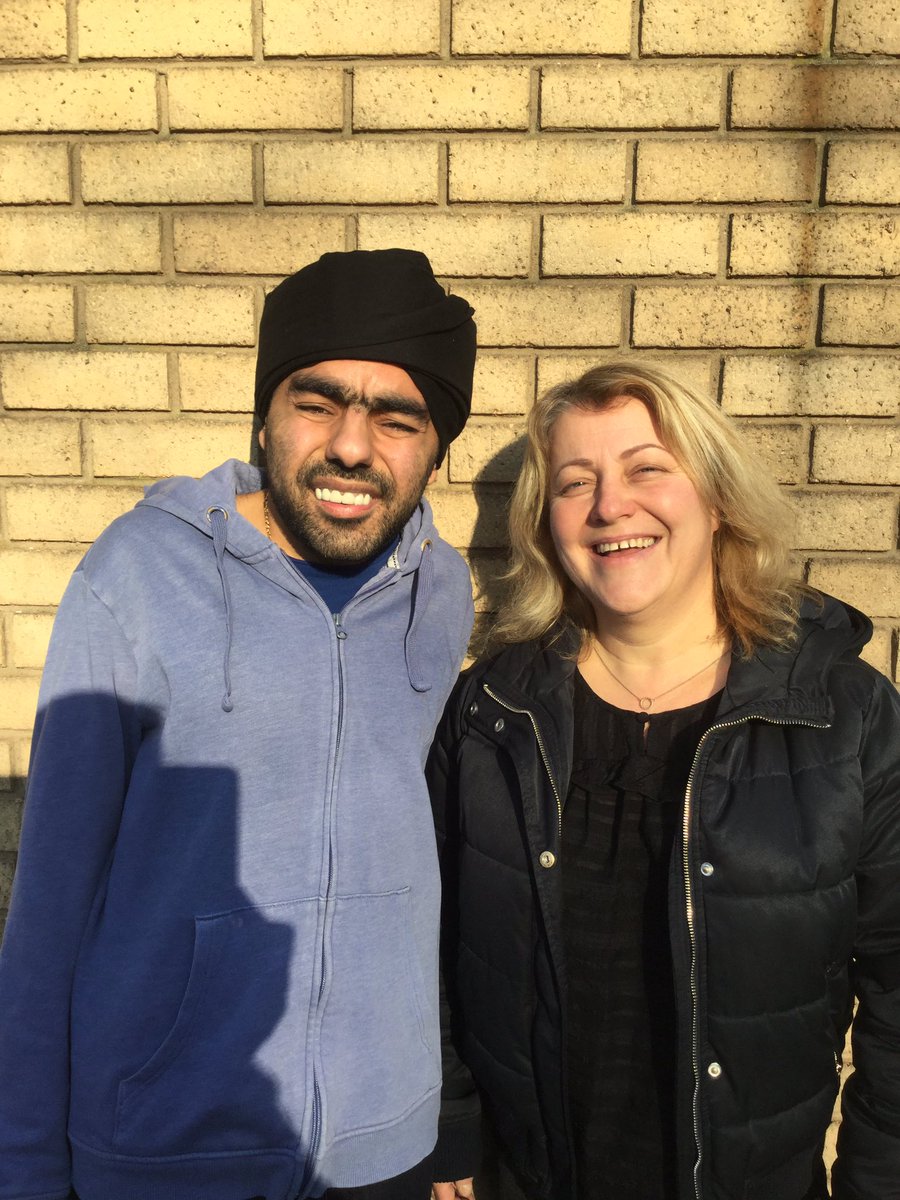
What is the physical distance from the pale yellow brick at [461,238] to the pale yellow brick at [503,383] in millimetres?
254

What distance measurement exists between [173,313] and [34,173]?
1.89 ft

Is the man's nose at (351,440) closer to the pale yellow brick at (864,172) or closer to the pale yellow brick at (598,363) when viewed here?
the pale yellow brick at (598,363)

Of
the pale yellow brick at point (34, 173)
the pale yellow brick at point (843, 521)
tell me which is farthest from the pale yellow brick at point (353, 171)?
the pale yellow brick at point (843, 521)

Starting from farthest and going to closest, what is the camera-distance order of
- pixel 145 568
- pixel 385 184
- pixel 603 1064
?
pixel 385 184 < pixel 603 1064 < pixel 145 568

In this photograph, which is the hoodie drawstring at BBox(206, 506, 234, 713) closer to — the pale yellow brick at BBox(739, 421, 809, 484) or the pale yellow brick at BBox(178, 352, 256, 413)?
the pale yellow brick at BBox(178, 352, 256, 413)

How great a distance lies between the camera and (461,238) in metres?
2.55

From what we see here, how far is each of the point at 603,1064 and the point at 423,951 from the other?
0.46 meters

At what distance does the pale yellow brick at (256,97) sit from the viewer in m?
2.50

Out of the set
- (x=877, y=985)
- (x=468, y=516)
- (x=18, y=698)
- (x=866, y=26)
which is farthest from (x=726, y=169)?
(x=18, y=698)

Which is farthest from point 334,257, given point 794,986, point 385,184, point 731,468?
point 794,986

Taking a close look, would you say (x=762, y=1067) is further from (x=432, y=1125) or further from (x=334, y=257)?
(x=334, y=257)

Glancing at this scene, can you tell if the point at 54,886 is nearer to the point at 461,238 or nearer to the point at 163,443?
the point at 163,443

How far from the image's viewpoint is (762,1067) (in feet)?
5.83

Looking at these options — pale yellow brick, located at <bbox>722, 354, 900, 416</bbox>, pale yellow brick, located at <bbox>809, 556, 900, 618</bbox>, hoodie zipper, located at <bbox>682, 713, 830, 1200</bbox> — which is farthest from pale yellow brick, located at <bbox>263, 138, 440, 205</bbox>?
hoodie zipper, located at <bbox>682, 713, 830, 1200</bbox>
